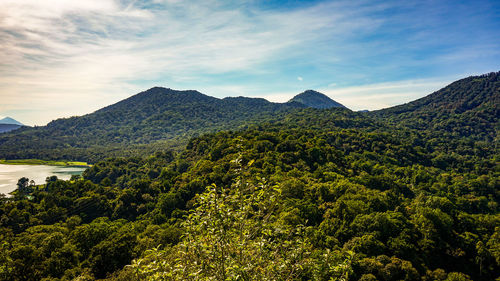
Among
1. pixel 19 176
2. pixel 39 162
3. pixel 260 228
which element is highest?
pixel 260 228

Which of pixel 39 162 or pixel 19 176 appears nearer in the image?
pixel 19 176

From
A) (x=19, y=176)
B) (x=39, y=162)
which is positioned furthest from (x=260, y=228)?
(x=39, y=162)

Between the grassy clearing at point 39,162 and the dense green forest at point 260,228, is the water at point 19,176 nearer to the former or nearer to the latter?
the grassy clearing at point 39,162

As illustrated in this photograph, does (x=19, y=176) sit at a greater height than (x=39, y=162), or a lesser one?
lesser

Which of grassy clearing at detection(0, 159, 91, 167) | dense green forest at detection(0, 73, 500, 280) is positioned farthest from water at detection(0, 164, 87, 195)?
dense green forest at detection(0, 73, 500, 280)

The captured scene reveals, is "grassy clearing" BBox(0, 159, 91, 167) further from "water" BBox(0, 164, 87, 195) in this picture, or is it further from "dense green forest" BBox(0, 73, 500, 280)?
"dense green forest" BBox(0, 73, 500, 280)

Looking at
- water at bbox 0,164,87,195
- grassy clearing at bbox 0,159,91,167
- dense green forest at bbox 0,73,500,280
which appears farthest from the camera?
grassy clearing at bbox 0,159,91,167

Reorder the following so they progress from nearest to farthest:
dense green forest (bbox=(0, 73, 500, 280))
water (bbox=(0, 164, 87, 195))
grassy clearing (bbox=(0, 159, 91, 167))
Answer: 1. dense green forest (bbox=(0, 73, 500, 280))
2. water (bbox=(0, 164, 87, 195))
3. grassy clearing (bbox=(0, 159, 91, 167))

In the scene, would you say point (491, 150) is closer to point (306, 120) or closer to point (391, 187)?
point (306, 120)

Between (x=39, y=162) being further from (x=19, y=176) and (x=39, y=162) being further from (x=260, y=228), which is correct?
(x=260, y=228)

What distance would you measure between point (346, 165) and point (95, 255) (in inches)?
2482

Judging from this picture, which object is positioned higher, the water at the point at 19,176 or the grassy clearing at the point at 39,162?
the grassy clearing at the point at 39,162

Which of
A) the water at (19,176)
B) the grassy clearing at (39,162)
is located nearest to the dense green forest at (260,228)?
the water at (19,176)

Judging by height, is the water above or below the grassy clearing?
below
